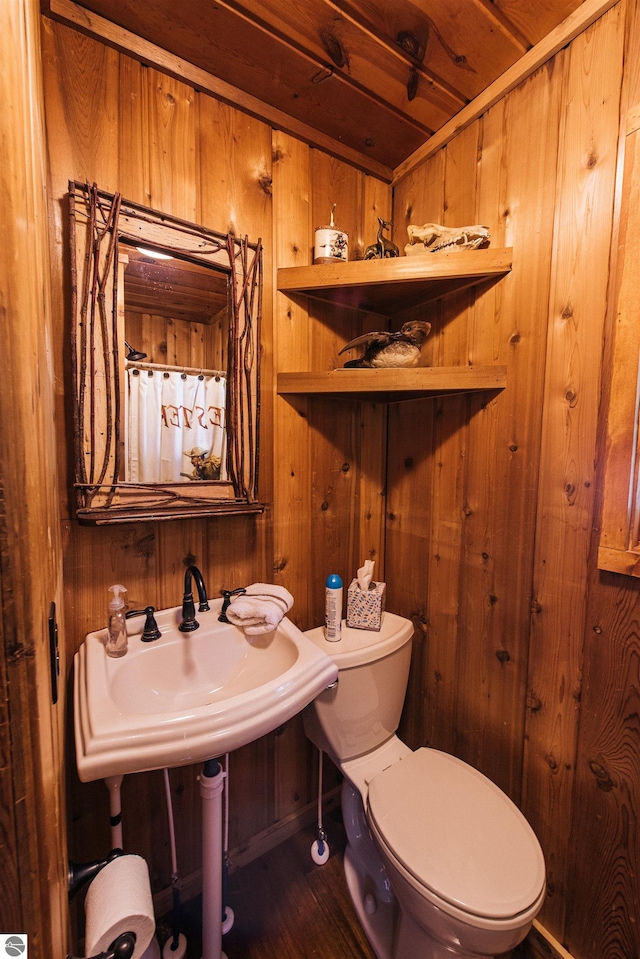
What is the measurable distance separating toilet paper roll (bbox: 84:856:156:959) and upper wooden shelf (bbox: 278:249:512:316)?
1.43 m

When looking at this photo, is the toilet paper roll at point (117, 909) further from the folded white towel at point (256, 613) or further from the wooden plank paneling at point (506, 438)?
the wooden plank paneling at point (506, 438)

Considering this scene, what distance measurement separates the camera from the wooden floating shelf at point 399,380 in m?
1.09

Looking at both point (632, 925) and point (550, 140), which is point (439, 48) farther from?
point (632, 925)

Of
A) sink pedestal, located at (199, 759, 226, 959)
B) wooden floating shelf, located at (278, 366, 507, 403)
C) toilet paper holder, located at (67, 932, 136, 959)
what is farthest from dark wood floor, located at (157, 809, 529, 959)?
wooden floating shelf, located at (278, 366, 507, 403)

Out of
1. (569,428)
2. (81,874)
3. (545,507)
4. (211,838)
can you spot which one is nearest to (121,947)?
(81,874)

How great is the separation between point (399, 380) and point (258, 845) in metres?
1.63

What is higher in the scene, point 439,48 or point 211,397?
point 439,48

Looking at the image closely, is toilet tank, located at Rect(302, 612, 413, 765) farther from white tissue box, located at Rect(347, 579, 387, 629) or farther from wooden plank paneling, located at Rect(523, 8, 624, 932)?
wooden plank paneling, located at Rect(523, 8, 624, 932)

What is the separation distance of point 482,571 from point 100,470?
113 centimetres

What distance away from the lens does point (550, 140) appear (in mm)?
983

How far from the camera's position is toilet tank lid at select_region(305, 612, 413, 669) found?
1137 mm

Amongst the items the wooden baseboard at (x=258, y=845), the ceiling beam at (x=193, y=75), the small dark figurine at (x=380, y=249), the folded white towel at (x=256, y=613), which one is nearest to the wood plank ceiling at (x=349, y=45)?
the ceiling beam at (x=193, y=75)

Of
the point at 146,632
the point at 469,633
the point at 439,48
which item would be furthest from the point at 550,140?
the point at 146,632

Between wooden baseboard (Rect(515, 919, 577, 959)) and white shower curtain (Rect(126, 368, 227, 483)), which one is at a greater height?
white shower curtain (Rect(126, 368, 227, 483))
